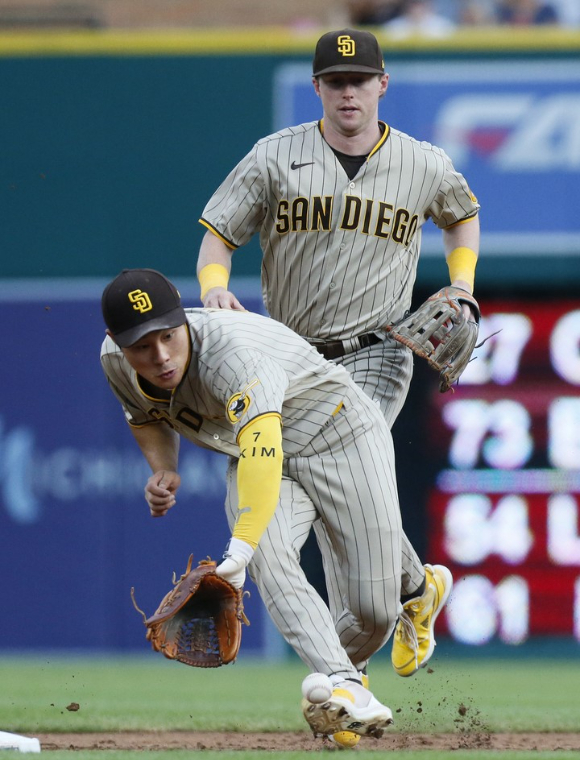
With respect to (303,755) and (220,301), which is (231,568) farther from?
(220,301)

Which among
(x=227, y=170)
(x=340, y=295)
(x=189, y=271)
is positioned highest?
(x=227, y=170)

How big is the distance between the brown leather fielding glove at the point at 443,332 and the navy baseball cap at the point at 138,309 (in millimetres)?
1011

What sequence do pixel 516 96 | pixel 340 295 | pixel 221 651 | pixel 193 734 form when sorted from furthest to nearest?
pixel 516 96, pixel 193 734, pixel 340 295, pixel 221 651

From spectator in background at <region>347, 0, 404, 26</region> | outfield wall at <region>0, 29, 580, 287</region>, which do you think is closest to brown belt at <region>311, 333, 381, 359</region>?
outfield wall at <region>0, 29, 580, 287</region>

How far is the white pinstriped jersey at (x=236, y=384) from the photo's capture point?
4059mm

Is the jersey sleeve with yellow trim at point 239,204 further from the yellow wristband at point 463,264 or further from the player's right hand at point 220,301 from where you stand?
the yellow wristband at point 463,264

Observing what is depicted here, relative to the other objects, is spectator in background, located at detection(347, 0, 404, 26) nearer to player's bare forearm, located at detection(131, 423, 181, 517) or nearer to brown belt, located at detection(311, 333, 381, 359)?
brown belt, located at detection(311, 333, 381, 359)

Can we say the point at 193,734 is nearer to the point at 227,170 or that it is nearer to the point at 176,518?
the point at 176,518

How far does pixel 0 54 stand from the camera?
8805 millimetres

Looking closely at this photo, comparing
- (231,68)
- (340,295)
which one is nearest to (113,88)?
(231,68)

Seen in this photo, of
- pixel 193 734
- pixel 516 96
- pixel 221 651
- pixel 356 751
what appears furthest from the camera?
pixel 516 96

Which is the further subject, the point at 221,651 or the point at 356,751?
the point at 356,751

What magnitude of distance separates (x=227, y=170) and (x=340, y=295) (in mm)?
4031

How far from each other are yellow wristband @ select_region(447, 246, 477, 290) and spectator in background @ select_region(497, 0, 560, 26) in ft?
16.8
